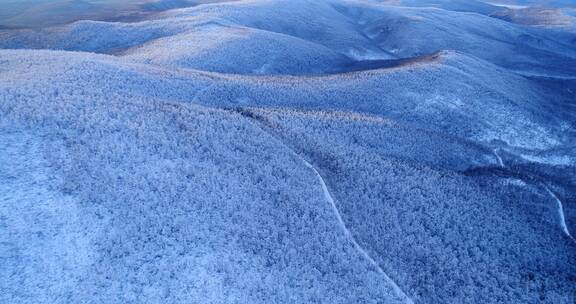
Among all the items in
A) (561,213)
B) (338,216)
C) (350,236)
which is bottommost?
(561,213)

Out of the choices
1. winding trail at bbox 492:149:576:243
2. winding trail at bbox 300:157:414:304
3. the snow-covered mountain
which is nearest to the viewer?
the snow-covered mountain

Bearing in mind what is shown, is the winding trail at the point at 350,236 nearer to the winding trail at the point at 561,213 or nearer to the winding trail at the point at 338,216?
the winding trail at the point at 338,216

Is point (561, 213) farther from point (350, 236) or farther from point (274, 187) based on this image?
point (274, 187)

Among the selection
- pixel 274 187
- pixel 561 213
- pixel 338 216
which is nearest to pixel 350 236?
pixel 338 216

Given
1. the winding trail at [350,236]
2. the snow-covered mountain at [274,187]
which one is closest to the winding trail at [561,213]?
the snow-covered mountain at [274,187]

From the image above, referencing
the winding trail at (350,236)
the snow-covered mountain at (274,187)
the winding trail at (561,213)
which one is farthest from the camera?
the winding trail at (561,213)

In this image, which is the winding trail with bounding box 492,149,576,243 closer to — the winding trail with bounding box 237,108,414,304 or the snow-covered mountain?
the snow-covered mountain

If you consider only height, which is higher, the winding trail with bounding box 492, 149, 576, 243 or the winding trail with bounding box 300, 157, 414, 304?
the winding trail with bounding box 300, 157, 414, 304

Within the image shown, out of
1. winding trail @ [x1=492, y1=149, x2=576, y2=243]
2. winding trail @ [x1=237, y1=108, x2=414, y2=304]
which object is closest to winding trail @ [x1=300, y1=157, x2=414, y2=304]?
winding trail @ [x1=237, y1=108, x2=414, y2=304]
